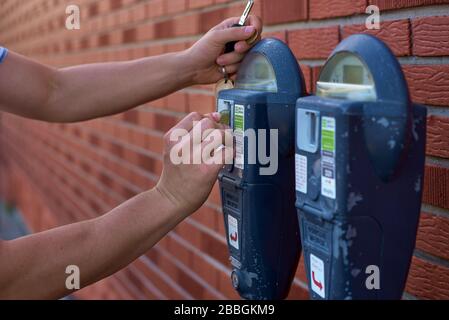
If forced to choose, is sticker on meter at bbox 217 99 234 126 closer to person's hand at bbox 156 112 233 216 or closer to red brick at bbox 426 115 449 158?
person's hand at bbox 156 112 233 216

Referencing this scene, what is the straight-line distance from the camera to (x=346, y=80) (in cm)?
143

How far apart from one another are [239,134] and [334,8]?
669 mm

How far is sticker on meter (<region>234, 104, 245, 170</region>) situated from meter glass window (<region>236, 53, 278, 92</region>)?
0.10 metres

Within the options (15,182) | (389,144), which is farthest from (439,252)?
(15,182)

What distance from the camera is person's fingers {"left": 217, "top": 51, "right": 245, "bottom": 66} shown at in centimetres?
206

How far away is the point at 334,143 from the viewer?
132 cm

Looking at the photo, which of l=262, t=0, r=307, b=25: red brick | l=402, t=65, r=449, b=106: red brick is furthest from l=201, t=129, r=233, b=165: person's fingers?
l=262, t=0, r=307, b=25: red brick

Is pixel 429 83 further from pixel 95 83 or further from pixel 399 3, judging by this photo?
pixel 95 83

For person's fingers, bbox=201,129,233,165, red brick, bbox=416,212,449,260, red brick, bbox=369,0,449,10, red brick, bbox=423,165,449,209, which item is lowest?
red brick, bbox=416,212,449,260

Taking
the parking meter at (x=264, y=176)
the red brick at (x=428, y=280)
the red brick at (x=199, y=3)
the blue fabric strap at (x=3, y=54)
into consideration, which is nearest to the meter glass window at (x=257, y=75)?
the parking meter at (x=264, y=176)

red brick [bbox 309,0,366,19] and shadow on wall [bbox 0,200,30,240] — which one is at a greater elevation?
red brick [bbox 309,0,366,19]

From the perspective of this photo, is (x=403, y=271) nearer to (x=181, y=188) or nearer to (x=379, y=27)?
(x=181, y=188)

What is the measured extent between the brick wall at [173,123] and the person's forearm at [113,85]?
1.48 ft

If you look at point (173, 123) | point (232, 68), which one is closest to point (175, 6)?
point (173, 123)
